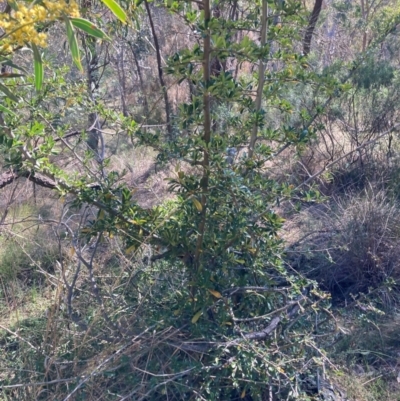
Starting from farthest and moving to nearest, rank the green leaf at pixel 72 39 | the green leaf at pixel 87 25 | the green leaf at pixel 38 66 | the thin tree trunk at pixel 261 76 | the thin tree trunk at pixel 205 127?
the thin tree trunk at pixel 261 76, the thin tree trunk at pixel 205 127, the green leaf at pixel 38 66, the green leaf at pixel 87 25, the green leaf at pixel 72 39

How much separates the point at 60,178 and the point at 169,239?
1.83 feet

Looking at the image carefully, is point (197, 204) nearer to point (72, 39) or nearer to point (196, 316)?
point (196, 316)

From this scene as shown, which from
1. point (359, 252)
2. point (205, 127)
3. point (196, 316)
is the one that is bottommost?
point (359, 252)

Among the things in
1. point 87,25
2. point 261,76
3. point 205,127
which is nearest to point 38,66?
point 87,25

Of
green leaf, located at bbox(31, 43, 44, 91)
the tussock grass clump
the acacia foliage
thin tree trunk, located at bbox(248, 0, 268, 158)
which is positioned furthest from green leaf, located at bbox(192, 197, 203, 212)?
the tussock grass clump

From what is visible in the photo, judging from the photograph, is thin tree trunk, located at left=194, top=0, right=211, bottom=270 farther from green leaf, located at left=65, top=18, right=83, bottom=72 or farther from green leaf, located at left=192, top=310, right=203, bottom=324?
green leaf, located at left=65, top=18, right=83, bottom=72

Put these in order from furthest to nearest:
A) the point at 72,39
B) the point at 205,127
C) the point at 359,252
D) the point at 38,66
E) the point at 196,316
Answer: the point at 359,252, the point at 196,316, the point at 205,127, the point at 38,66, the point at 72,39

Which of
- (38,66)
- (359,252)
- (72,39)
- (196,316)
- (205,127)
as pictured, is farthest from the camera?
(359,252)

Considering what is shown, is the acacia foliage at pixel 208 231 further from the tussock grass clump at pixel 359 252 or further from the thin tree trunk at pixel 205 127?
the tussock grass clump at pixel 359 252

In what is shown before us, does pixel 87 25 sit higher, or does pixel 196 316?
pixel 87 25

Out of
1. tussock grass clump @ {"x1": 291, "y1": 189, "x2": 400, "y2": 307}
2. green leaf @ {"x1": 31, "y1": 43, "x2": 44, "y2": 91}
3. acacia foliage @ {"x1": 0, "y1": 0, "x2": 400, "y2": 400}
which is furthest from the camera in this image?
tussock grass clump @ {"x1": 291, "y1": 189, "x2": 400, "y2": 307}

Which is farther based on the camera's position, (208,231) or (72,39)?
(208,231)

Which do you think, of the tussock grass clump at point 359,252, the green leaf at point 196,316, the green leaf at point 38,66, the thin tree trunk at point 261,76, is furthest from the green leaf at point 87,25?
the tussock grass clump at point 359,252

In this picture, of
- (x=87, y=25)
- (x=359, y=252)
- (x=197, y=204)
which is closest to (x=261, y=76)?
(x=197, y=204)
